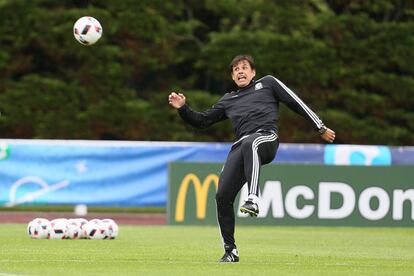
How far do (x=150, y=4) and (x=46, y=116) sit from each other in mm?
4257

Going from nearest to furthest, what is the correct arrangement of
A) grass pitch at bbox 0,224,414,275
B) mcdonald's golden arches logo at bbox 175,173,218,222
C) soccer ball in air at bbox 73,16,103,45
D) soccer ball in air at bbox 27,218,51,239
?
grass pitch at bbox 0,224,414,275, soccer ball in air at bbox 73,16,103,45, soccer ball in air at bbox 27,218,51,239, mcdonald's golden arches logo at bbox 175,173,218,222

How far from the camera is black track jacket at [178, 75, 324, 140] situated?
1323 cm

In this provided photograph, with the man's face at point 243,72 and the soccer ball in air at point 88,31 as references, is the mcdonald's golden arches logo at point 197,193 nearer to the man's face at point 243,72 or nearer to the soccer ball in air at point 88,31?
the soccer ball in air at point 88,31

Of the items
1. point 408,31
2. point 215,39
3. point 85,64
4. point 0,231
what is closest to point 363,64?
point 408,31

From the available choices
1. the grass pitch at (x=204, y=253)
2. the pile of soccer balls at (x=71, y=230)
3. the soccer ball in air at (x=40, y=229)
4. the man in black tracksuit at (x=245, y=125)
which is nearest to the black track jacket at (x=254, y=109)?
the man in black tracksuit at (x=245, y=125)

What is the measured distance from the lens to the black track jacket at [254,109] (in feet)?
43.4

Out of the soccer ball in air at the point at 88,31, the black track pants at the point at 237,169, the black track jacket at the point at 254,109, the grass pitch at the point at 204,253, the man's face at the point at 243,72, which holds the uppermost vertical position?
the soccer ball in air at the point at 88,31

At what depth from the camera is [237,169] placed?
13055 millimetres

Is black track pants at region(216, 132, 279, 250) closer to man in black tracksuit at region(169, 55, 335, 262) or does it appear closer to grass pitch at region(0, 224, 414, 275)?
man in black tracksuit at region(169, 55, 335, 262)

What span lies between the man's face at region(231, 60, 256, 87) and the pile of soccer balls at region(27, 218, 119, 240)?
4.94m

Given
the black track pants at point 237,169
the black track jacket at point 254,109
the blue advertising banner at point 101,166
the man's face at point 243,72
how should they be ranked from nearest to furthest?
the black track pants at point 237,169 → the black track jacket at point 254,109 → the man's face at point 243,72 → the blue advertising banner at point 101,166

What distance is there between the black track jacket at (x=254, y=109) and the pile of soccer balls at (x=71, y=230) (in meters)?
4.42

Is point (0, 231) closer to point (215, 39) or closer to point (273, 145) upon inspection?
point (273, 145)

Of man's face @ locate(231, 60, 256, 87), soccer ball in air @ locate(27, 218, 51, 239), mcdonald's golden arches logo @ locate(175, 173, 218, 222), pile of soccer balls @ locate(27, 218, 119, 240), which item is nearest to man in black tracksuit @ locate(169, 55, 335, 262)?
man's face @ locate(231, 60, 256, 87)
